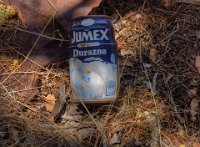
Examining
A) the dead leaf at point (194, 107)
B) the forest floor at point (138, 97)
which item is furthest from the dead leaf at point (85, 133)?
the dead leaf at point (194, 107)

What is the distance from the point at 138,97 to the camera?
2.38 metres

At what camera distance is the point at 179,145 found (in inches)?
88.4

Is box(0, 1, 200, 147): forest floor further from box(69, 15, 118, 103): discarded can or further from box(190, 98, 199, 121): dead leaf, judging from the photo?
A: box(69, 15, 118, 103): discarded can

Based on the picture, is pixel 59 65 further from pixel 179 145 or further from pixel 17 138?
pixel 179 145

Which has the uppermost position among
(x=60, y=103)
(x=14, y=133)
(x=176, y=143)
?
(x=60, y=103)

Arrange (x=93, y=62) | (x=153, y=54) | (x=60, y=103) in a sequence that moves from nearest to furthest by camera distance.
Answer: (x=93, y=62) < (x=60, y=103) < (x=153, y=54)

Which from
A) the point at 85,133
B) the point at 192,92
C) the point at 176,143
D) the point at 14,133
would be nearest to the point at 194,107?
the point at 192,92

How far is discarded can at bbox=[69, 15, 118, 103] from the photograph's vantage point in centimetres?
219

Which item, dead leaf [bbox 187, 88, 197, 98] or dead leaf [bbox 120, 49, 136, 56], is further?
dead leaf [bbox 120, 49, 136, 56]

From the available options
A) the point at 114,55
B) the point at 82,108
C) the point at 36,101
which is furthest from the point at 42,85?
the point at 114,55

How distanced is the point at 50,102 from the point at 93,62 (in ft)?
1.14

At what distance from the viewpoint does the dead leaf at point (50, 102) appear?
234cm

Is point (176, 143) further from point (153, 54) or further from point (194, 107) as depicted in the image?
point (153, 54)

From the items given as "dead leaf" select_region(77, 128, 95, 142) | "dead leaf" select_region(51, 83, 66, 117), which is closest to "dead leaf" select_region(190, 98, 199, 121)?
"dead leaf" select_region(77, 128, 95, 142)
